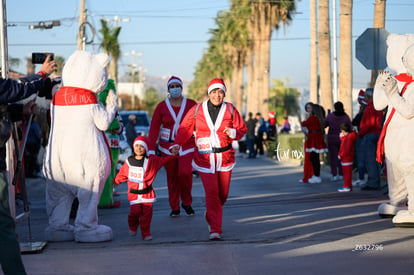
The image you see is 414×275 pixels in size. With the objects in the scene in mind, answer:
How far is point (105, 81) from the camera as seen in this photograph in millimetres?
9094

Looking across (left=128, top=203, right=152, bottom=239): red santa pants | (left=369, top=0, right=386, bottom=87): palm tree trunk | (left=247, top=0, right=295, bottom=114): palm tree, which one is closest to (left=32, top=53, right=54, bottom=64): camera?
(left=128, top=203, right=152, bottom=239): red santa pants

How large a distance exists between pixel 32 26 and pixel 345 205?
103 ft

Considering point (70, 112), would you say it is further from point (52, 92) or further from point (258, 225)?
point (258, 225)

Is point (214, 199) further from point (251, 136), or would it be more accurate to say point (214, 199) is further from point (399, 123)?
point (251, 136)

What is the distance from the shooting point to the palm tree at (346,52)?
84.6 ft

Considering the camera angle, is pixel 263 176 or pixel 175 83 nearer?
pixel 175 83

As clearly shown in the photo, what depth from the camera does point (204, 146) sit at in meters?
9.19

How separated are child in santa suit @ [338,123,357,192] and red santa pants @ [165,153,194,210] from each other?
4.91 meters

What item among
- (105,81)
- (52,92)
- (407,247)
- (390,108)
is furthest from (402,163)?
(52,92)

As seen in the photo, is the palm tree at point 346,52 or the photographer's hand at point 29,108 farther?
the palm tree at point 346,52

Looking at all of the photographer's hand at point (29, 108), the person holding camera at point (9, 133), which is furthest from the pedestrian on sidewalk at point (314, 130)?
the photographer's hand at point (29, 108)

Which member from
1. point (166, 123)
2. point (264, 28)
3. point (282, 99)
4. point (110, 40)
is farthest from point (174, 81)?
point (282, 99)

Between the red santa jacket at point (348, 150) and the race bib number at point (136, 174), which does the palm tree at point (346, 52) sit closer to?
the red santa jacket at point (348, 150)

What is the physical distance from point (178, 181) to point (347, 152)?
5.43 m
